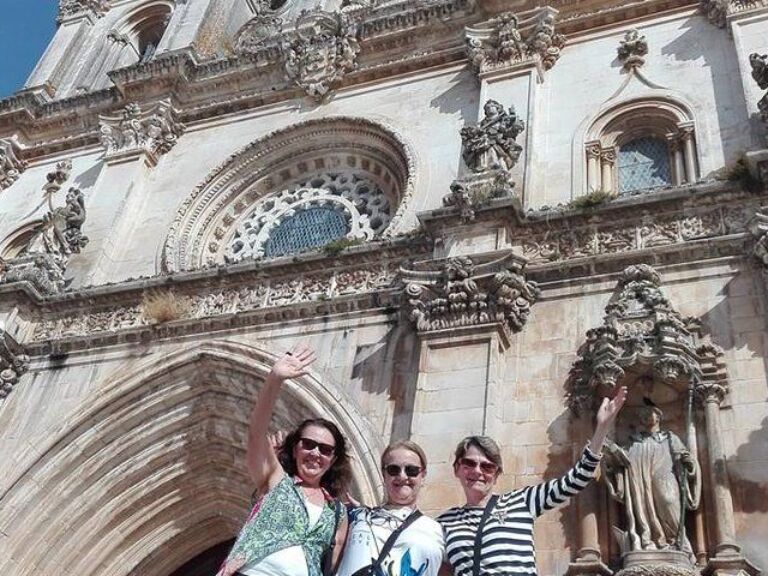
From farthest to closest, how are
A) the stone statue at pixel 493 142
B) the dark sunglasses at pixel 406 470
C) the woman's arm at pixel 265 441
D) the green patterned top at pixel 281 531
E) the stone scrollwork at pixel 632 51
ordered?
the stone scrollwork at pixel 632 51, the stone statue at pixel 493 142, the dark sunglasses at pixel 406 470, the woman's arm at pixel 265 441, the green patterned top at pixel 281 531

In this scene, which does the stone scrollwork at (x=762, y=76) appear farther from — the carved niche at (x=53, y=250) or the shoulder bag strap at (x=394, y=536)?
the carved niche at (x=53, y=250)

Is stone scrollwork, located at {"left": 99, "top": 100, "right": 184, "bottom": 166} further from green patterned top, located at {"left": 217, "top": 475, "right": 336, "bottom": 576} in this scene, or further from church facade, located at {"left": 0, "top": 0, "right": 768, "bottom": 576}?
green patterned top, located at {"left": 217, "top": 475, "right": 336, "bottom": 576}

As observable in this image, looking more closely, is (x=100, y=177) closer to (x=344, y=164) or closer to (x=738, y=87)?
(x=344, y=164)

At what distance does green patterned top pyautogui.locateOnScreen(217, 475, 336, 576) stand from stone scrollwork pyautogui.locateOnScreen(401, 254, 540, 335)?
5.22 metres

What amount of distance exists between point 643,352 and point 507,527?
4.07 metres

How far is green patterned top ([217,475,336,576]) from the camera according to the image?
3461 millimetres

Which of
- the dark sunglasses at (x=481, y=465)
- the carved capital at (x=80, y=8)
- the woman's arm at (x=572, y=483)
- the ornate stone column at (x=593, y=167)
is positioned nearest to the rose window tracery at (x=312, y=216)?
the ornate stone column at (x=593, y=167)

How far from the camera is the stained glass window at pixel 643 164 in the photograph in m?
11.2

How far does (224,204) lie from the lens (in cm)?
1431

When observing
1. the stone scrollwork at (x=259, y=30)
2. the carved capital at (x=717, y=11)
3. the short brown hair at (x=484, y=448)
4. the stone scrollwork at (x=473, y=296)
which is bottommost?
the short brown hair at (x=484, y=448)

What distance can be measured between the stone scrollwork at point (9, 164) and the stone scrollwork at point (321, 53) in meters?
6.34

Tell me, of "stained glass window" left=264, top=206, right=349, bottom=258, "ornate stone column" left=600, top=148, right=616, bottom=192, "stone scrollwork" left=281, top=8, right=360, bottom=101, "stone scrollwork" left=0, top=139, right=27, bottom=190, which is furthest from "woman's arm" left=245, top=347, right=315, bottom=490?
"stone scrollwork" left=0, top=139, right=27, bottom=190

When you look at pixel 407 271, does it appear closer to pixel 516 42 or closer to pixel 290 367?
pixel 516 42

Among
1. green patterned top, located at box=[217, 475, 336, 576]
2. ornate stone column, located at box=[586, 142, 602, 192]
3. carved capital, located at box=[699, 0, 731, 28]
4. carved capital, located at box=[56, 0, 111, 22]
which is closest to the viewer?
green patterned top, located at box=[217, 475, 336, 576]
